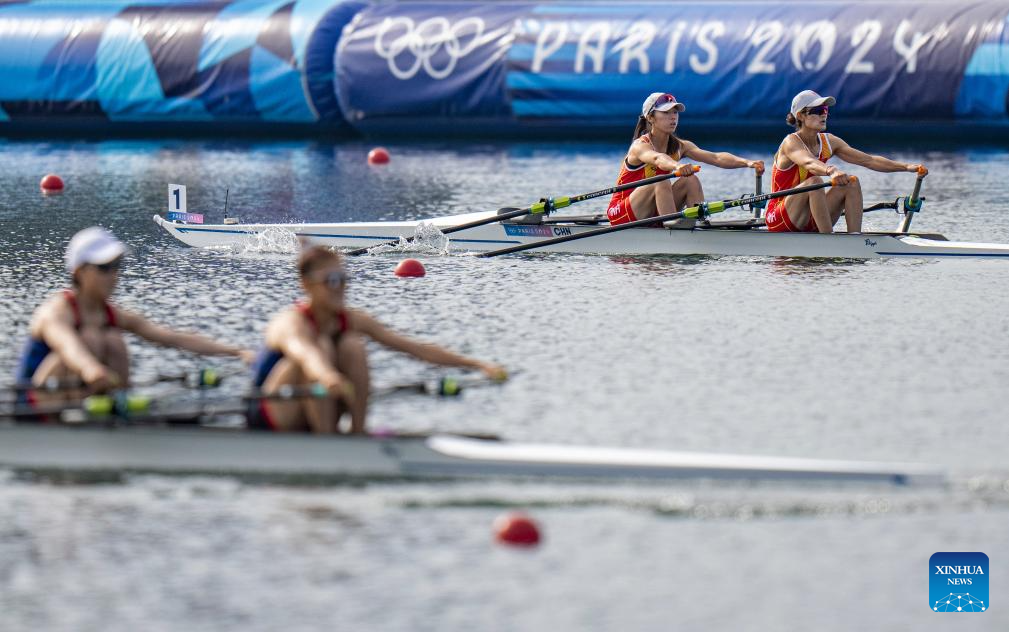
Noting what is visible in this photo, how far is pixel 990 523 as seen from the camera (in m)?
8.11

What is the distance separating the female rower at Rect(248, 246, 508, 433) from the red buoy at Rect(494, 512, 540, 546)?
3.52 ft

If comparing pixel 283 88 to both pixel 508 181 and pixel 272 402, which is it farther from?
pixel 272 402

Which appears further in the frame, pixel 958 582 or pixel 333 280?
pixel 333 280

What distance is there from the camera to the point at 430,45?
86.8 ft

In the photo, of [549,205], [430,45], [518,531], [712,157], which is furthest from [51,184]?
[518,531]

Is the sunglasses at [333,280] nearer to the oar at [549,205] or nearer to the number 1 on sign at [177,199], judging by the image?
the oar at [549,205]

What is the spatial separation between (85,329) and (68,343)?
269 mm

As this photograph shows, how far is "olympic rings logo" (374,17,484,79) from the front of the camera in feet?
86.7

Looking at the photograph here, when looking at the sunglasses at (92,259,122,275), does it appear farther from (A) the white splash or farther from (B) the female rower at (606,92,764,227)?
(B) the female rower at (606,92,764,227)

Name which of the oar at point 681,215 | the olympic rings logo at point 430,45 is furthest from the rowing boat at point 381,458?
the olympic rings logo at point 430,45

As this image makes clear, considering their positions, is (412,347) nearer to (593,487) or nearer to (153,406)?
(593,487)

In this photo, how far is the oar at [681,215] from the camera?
15562mm

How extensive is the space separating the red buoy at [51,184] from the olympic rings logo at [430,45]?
21.1 feet

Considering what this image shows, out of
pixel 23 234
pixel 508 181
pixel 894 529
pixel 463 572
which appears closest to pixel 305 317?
pixel 463 572
